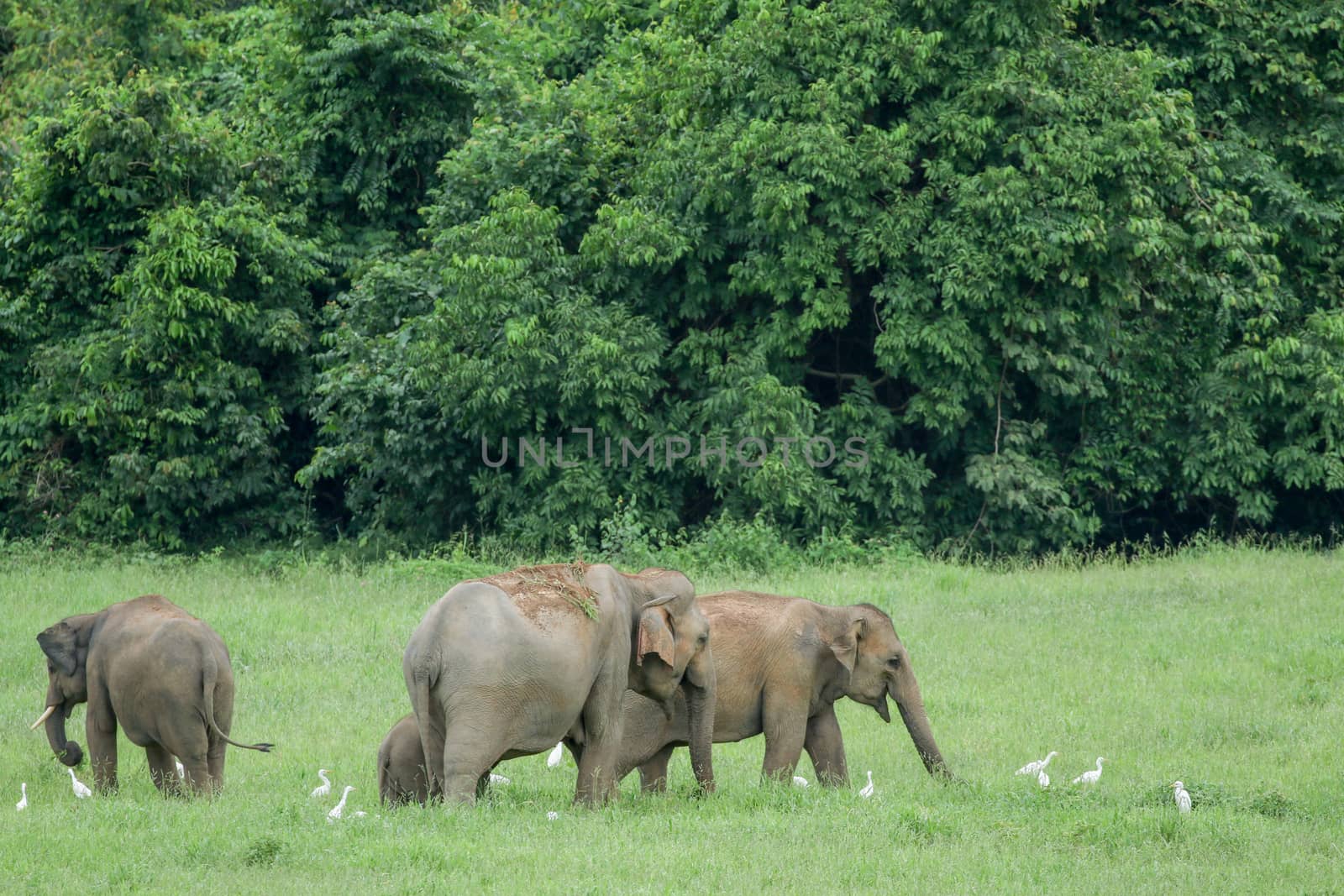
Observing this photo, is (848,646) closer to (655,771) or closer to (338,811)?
(655,771)

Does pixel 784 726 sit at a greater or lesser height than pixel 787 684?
lesser

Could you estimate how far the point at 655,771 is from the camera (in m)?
10.5

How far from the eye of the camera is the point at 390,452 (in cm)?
2197

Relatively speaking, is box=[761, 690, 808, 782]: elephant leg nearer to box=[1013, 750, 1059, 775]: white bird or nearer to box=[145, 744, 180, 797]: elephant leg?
box=[1013, 750, 1059, 775]: white bird

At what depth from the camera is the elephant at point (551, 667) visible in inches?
351

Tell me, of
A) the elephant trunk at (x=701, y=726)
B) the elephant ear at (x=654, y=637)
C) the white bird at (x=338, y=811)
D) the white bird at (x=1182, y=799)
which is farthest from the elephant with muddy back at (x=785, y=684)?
the white bird at (x=338, y=811)

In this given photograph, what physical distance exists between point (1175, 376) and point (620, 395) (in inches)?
287

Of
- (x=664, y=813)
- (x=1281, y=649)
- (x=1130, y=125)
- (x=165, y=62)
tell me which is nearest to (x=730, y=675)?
(x=664, y=813)

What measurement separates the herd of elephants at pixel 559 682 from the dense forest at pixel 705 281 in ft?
29.5

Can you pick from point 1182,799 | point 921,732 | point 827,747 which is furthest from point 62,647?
point 1182,799

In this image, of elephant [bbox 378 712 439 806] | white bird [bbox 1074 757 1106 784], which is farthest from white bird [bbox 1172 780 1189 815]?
elephant [bbox 378 712 439 806]

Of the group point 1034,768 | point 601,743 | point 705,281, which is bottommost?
point 1034,768

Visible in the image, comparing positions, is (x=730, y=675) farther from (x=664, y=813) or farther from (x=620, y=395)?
(x=620, y=395)

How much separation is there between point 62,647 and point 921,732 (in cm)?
535
